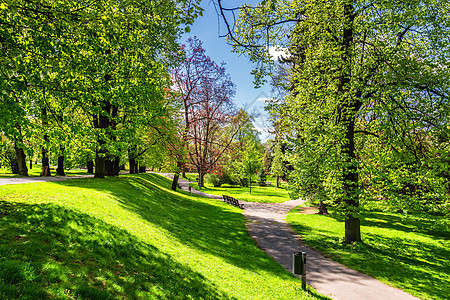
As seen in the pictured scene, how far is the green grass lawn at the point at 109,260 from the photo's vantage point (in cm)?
412

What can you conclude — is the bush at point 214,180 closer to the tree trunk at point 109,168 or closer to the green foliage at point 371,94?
the tree trunk at point 109,168

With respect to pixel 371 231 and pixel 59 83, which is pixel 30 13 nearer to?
pixel 59 83

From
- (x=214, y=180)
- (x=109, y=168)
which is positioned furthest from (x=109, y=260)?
(x=214, y=180)

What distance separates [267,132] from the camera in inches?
1853

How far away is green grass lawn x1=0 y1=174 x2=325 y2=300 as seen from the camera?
4117mm

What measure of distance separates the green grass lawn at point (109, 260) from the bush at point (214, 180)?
36970 millimetres

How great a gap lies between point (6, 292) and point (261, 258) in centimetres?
908

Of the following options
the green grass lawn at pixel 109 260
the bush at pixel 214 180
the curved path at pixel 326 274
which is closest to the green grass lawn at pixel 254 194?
the bush at pixel 214 180

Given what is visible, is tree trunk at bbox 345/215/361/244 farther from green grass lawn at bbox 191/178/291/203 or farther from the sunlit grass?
green grass lawn at bbox 191/178/291/203

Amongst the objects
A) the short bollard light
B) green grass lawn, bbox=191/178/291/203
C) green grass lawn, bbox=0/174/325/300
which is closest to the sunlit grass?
green grass lawn, bbox=191/178/291/203

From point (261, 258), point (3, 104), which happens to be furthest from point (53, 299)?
point (261, 258)

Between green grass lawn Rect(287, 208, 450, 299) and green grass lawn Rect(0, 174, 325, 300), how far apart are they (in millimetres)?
3899

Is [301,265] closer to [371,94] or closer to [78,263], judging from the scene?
[78,263]

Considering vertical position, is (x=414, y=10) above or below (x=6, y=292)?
above
